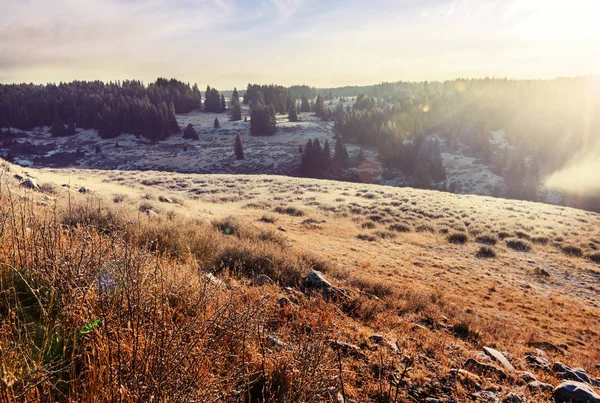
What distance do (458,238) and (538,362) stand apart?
14901 millimetres

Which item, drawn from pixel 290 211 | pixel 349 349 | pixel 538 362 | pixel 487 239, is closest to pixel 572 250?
pixel 487 239

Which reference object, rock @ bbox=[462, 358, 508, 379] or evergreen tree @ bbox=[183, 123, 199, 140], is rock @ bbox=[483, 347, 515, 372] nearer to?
rock @ bbox=[462, 358, 508, 379]

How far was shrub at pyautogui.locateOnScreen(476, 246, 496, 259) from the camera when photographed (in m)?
16.8

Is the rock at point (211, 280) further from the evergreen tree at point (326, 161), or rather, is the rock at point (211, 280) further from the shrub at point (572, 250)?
the evergreen tree at point (326, 161)

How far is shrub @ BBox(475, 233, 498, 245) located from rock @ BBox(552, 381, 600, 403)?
17.0 m

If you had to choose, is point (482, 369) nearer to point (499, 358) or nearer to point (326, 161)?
point (499, 358)

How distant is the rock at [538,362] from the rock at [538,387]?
4.32 ft

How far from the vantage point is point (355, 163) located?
262ft

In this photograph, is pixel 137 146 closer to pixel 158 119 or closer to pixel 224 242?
pixel 158 119

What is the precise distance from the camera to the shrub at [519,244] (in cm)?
1827

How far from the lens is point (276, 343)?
3.59 meters

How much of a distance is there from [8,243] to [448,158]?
9937 cm

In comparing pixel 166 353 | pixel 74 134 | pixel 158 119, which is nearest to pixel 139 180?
pixel 166 353

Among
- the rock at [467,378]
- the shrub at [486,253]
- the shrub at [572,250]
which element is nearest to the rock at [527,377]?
the rock at [467,378]
